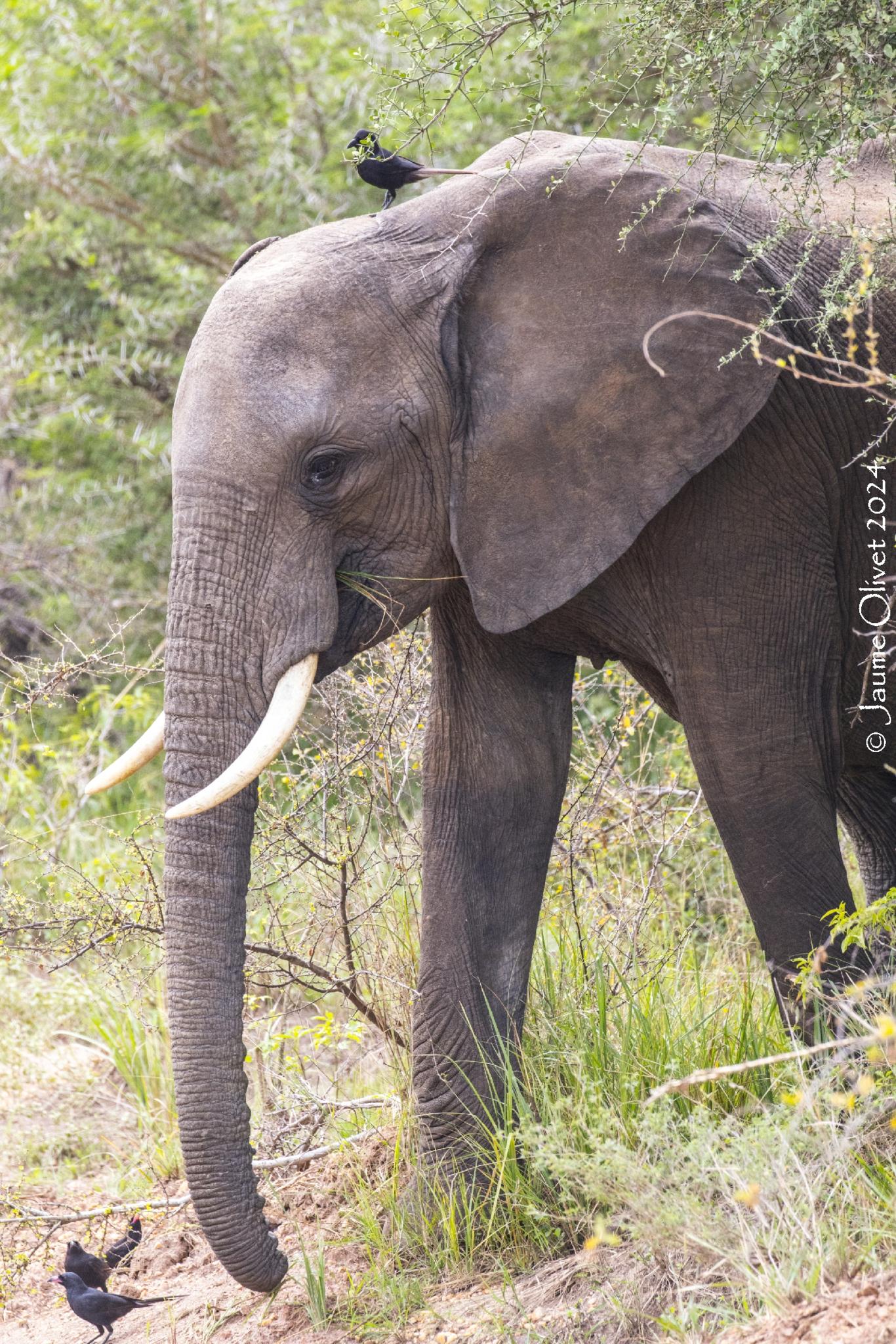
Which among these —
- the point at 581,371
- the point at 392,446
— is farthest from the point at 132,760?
the point at 581,371

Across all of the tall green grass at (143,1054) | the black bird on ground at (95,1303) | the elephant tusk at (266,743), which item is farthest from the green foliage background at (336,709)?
the elephant tusk at (266,743)

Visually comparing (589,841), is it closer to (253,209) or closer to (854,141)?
(854,141)

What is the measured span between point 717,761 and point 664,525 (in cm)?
59

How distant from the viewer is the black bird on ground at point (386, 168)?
387 cm

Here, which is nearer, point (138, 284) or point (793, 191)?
point (793, 191)

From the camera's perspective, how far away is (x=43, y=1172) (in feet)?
18.9

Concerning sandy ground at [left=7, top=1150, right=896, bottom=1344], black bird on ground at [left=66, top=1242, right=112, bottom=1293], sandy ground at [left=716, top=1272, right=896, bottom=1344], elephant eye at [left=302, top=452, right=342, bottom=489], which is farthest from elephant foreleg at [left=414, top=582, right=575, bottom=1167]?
sandy ground at [left=716, top=1272, right=896, bottom=1344]

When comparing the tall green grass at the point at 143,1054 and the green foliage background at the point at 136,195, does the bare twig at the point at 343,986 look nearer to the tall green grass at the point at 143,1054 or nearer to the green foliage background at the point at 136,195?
the tall green grass at the point at 143,1054

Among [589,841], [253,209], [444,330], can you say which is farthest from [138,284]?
[444,330]

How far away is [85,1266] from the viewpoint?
4.29m

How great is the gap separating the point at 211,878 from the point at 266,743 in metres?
0.36

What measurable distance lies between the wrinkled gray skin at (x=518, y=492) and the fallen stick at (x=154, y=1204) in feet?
3.22

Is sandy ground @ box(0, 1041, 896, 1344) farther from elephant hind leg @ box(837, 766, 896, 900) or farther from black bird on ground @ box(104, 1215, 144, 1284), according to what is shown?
elephant hind leg @ box(837, 766, 896, 900)

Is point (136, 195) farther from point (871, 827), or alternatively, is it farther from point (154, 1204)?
point (154, 1204)
